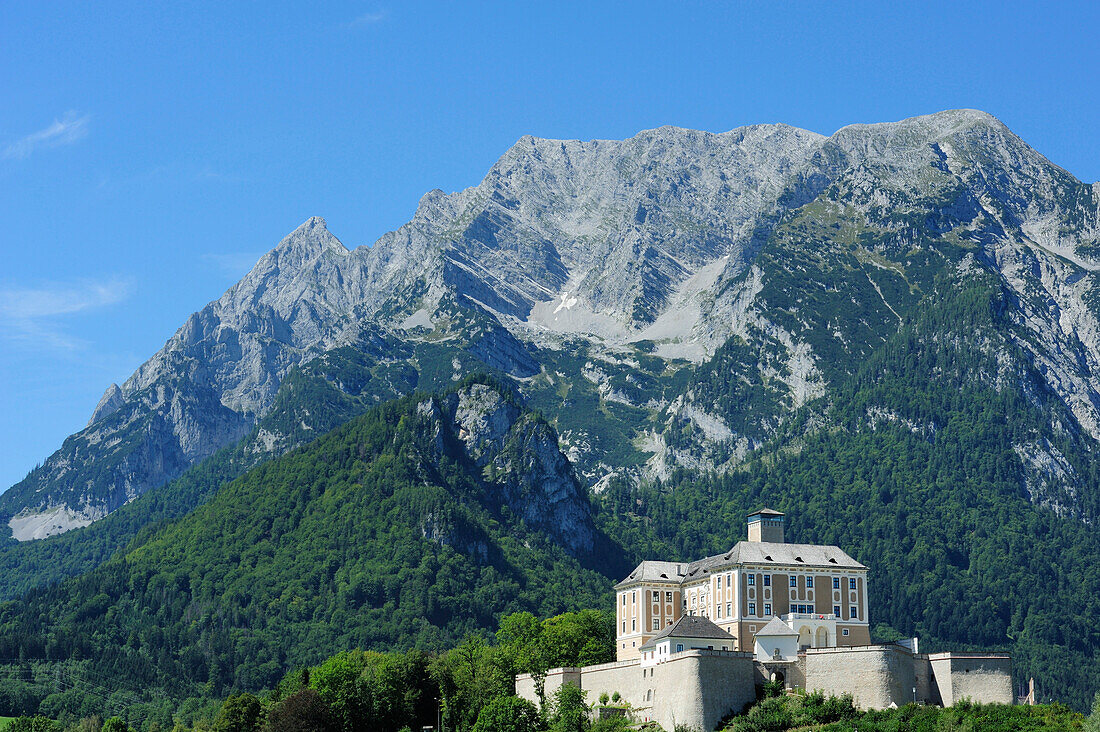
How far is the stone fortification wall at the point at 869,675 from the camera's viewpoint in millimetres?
129250

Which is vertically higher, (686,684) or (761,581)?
(761,581)

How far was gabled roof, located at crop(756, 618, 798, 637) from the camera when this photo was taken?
5740 inches

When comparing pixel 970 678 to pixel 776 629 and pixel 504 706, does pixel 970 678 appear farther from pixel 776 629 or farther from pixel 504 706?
pixel 504 706

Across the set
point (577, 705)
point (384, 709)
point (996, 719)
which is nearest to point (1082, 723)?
point (996, 719)

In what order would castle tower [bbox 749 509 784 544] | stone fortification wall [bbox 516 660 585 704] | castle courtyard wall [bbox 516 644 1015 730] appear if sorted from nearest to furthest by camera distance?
castle courtyard wall [bbox 516 644 1015 730]
stone fortification wall [bbox 516 660 585 704]
castle tower [bbox 749 509 784 544]

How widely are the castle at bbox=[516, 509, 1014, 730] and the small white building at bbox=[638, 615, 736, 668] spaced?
0.13 m

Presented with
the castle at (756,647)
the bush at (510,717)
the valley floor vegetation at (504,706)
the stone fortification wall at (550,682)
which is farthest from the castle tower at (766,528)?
the bush at (510,717)

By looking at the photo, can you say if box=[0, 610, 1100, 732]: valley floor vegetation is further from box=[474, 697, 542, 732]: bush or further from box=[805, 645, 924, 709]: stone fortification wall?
box=[805, 645, 924, 709]: stone fortification wall

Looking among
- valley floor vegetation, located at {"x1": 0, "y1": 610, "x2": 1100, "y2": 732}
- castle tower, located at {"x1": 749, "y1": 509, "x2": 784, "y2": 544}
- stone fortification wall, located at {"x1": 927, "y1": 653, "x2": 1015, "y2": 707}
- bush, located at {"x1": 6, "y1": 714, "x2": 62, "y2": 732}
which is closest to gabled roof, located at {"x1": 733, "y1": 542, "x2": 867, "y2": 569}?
castle tower, located at {"x1": 749, "y1": 509, "x2": 784, "y2": 544}

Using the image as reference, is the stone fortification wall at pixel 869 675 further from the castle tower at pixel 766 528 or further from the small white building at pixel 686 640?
the castle tower at pixel 766 528

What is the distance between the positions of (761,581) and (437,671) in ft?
128

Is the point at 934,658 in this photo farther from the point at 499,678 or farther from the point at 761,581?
the point at 499,678

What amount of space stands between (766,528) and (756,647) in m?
29.6

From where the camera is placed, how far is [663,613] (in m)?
166
